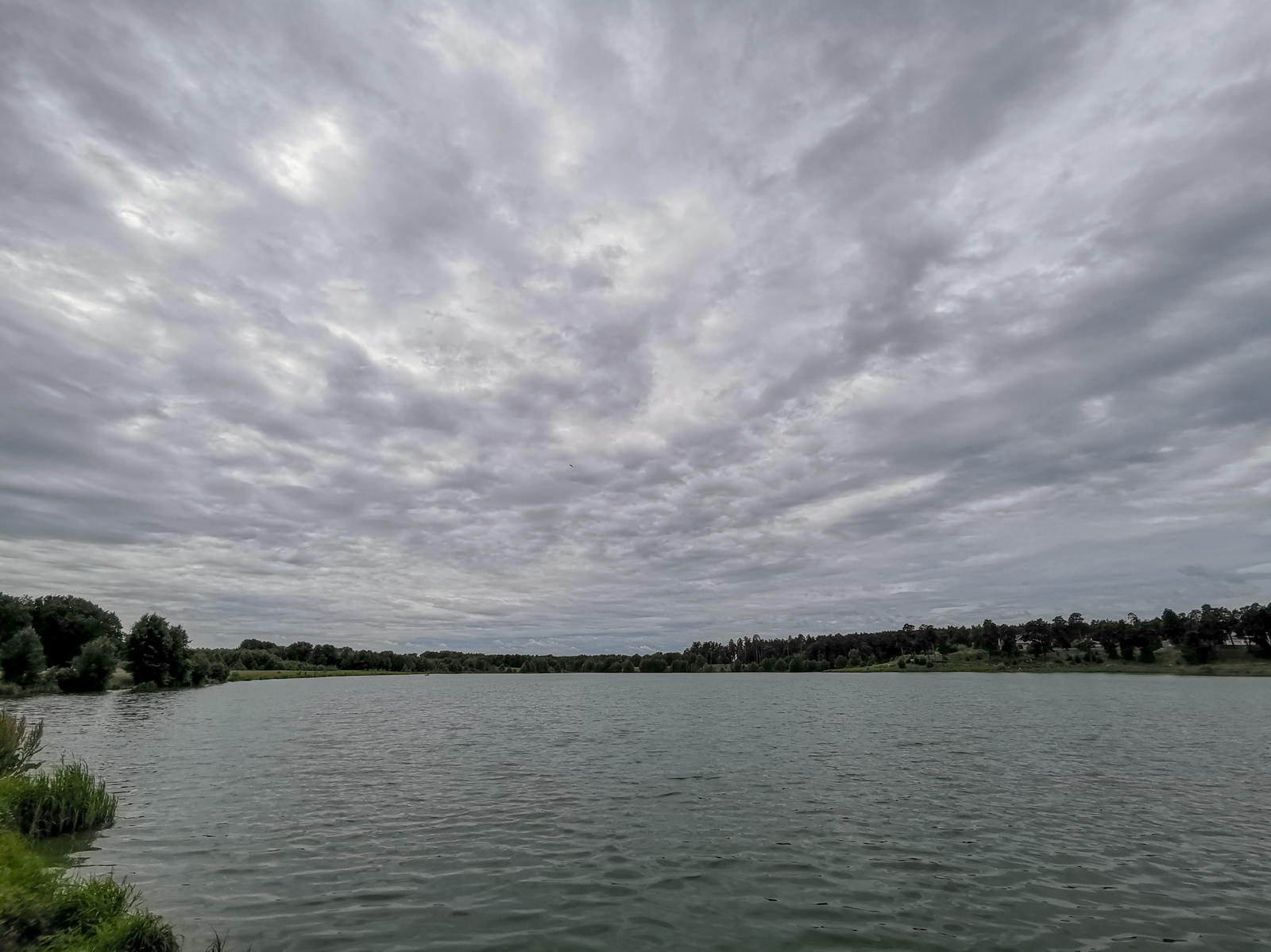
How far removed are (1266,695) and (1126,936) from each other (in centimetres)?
15256

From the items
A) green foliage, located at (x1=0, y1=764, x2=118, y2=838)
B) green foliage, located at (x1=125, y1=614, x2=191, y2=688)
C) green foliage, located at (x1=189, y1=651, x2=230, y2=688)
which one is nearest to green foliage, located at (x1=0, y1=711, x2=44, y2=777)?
green foliage, located at (x1=0, y1=764, x2=118, y2=838)

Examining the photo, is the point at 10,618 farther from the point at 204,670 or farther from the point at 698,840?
the point at 698,840

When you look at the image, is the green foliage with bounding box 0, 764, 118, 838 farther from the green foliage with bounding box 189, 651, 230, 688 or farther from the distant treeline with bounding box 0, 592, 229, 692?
the green foliage with bounding box 189, 651, 230, 688

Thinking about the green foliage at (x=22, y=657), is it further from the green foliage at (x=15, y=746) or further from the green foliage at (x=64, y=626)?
the green foliage at (x=15, y=746)

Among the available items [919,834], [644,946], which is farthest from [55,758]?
[919,834]

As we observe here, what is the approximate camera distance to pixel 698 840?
80.0ft

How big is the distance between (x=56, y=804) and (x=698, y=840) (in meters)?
25.4

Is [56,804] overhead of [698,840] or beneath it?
overhead

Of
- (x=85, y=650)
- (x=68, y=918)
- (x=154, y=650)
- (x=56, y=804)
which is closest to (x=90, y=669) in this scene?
(x=85, y=650)

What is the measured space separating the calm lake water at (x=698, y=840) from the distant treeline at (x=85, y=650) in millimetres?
79102

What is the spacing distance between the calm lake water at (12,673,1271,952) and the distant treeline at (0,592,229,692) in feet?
260

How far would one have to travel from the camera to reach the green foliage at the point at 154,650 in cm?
13200

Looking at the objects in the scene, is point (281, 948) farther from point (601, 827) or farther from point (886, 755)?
point (886, 755)

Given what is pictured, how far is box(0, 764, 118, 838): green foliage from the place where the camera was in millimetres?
23922
